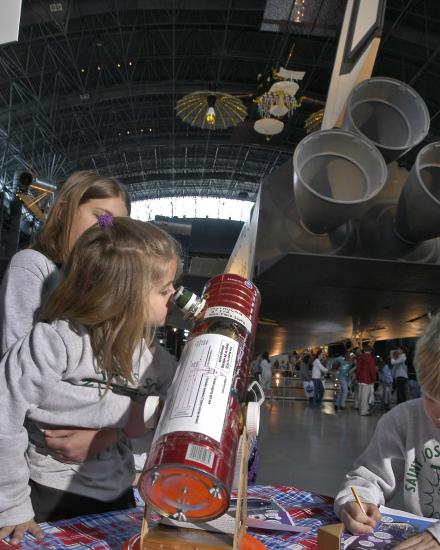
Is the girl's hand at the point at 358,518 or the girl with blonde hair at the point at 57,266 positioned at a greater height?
the girl with blonde hair at the point at 57,266

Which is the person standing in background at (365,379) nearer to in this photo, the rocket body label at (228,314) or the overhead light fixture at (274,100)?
the overhead light fixture at (274,100)

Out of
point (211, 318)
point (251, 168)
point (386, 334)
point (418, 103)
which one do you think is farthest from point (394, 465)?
point (251, 168)

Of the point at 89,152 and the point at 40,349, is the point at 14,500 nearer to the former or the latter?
the point at 40,349

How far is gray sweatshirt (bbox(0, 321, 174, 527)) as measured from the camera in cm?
95

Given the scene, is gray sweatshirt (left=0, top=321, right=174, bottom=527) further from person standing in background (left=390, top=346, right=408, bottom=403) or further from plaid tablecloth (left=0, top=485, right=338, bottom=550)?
person standing in background (left=390, top=346, right=408, bottom=403)

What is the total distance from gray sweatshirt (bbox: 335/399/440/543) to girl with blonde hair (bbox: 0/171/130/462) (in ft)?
2.31

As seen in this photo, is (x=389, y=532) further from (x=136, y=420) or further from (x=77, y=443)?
(x=77, y=443)

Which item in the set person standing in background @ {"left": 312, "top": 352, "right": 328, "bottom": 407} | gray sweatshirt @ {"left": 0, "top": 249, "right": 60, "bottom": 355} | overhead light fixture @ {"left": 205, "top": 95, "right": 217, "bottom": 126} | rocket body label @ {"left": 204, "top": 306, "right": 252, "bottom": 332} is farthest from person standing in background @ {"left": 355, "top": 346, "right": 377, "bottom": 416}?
rocket body label @ {"left": 204, "top": 306, "right": 252, "bottom": 332}

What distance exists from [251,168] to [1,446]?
33.2m

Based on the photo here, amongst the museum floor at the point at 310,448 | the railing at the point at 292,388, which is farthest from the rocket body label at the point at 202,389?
the railing at the point at 292,388

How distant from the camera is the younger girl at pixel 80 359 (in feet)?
3.14

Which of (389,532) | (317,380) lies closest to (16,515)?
(389,532)

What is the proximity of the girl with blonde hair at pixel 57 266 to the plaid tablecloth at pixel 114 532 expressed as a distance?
0.58 ft

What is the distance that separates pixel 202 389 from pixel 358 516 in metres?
0.54
